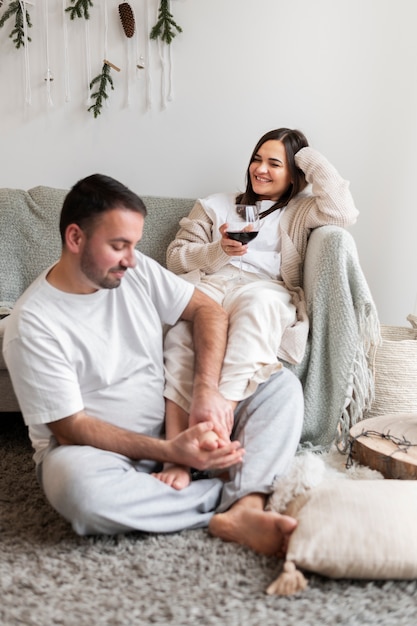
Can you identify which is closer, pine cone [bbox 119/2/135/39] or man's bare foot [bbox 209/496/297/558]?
man's bare foot [bbox 209/496/297/558]

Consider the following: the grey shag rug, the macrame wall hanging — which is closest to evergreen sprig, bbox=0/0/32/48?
the macrame wall hanging

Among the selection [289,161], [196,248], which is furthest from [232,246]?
[289,161]

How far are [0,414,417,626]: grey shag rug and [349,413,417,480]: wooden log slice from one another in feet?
1.50

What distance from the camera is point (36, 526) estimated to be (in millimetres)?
1651

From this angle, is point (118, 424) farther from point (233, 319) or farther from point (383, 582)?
point (383, 582)

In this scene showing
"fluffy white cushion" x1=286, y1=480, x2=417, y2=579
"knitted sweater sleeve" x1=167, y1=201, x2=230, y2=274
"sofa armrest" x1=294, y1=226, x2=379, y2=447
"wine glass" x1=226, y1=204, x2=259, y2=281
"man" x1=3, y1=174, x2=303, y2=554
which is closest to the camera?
"fluffy white cushion" x1=286, y1=480, x2=417, y2=579

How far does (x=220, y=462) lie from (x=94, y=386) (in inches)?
14.7

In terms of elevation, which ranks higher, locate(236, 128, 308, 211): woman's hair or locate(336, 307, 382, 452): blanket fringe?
locate(236, 128, 308, 211): woman's hair

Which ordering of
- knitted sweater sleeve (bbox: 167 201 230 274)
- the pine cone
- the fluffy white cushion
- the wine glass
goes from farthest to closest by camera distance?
1. the pine cone
2. knitted sweater sleeve (bbox: 167 201 230 274)
3. the wine glass
4. the fluffy white cushion

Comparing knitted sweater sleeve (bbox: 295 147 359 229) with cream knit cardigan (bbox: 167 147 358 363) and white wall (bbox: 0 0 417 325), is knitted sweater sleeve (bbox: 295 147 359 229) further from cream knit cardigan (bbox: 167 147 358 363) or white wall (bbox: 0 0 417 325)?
white wall (bbox: 0 0 417 325)

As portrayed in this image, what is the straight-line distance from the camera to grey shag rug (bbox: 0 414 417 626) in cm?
128

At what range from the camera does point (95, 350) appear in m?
1.68

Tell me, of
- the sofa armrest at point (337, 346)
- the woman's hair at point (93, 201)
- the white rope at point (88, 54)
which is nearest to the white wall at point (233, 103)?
the white rope at point (88, 54)

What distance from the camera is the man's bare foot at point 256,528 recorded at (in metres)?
1.48
